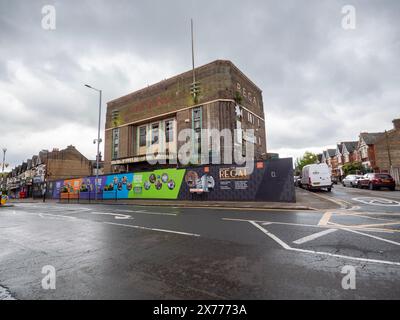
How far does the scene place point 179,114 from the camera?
31.0 m

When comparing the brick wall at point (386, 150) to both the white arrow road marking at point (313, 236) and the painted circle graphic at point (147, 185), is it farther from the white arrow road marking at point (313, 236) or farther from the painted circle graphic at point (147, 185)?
the white arrow road marking at point (313, 236)

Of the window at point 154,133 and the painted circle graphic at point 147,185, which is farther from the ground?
the window at point 154,133

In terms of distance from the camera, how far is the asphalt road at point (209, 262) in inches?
120

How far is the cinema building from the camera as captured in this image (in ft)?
92.4

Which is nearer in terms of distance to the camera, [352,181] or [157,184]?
[157,184]

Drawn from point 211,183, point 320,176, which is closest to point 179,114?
point 211,183

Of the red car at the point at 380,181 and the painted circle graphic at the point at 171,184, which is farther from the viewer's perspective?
the red car at the point at 380,181

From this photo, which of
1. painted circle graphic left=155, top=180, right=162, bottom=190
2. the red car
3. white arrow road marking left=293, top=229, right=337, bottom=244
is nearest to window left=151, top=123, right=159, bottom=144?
painted circle graphic left=155, top=180, right=162, bottom=190

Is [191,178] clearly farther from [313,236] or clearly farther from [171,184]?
[313,236]

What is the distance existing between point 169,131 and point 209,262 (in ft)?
99.3

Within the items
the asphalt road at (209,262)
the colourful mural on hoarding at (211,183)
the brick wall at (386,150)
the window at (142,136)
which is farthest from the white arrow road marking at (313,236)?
the brick wall at (386,150)

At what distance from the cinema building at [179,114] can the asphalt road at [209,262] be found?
20.9 metres

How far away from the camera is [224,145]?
26.9 metres
